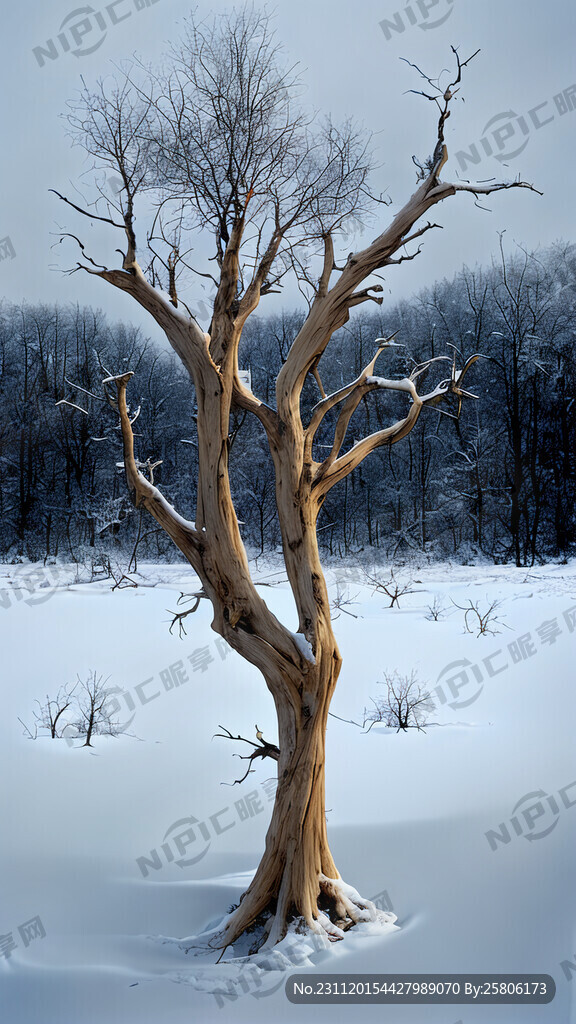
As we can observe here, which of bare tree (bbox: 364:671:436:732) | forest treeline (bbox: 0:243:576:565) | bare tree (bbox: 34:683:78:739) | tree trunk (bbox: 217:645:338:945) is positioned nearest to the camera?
tree trunk (bbox: 217:645:338:945)

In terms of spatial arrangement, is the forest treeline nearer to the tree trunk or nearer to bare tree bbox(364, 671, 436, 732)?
bare tree bbox(364, 671, 436, 732)

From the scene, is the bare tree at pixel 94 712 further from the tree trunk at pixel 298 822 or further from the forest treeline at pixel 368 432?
the forest treeline at pixel 368 432

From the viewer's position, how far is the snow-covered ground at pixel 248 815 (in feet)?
11.7

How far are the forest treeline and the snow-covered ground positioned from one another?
5.47m

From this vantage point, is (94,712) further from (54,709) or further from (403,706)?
(403,706)

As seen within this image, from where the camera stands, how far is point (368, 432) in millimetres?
17953

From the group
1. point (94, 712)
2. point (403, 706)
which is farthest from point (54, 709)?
point (403, 706)

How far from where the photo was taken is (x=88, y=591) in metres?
11.1

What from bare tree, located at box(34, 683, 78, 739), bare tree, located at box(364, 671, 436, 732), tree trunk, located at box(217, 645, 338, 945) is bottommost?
bare tree, located at box(364, 671, 436, 732)

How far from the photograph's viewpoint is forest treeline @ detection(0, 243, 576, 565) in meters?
15.8

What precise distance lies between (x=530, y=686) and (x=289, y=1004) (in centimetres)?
522

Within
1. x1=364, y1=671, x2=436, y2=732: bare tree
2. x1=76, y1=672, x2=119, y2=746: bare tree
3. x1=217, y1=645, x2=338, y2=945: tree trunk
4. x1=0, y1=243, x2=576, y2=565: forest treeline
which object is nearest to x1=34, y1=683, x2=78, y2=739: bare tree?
x1=76, y1=672, x2=119, y2=746: bare tree

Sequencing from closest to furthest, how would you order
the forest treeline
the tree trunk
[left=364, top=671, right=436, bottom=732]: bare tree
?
the tree trunk → [left=364, top=671, right=436, bottom=732]: bare tree → the forest treeline

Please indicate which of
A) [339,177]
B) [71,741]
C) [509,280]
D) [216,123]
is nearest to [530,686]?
[71,741]
